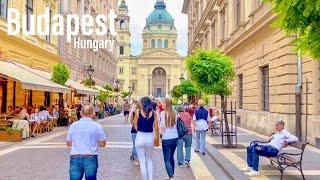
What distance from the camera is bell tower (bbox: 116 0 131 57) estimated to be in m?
128

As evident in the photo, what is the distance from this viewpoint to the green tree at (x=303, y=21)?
251 inches

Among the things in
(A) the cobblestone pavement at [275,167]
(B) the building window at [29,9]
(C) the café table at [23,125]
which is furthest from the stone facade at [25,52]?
(A) the cobblestone pavement at [275,167]

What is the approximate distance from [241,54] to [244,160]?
1608 cm

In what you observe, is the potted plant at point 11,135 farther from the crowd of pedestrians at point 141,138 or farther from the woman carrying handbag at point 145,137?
the woman carrying handbag at point 145,137

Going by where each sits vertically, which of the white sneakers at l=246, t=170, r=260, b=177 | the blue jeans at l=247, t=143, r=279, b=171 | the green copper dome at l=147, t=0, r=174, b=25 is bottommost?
the white sneakers at l=246, t=170, r=260, b=177

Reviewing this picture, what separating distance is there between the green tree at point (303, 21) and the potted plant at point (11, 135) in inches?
507


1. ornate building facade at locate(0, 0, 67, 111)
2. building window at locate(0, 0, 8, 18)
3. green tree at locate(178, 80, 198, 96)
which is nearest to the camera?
ornate building facade at locate(0, 0, 67, 111)

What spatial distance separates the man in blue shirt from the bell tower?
397 ft

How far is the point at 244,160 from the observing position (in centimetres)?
1219

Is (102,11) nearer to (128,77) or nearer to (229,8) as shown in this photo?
(229,8)

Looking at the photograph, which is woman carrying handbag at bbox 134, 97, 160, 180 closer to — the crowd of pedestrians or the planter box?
the crowd of pedestrians

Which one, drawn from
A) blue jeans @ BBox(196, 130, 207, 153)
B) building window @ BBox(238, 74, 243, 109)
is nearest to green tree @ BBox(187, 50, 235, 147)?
blue jeans @ BBox(196, 130, 207, 153)

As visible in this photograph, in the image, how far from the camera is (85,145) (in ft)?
21.0

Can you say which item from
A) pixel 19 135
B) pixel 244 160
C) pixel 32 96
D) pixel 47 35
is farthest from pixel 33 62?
pixel 244 160
